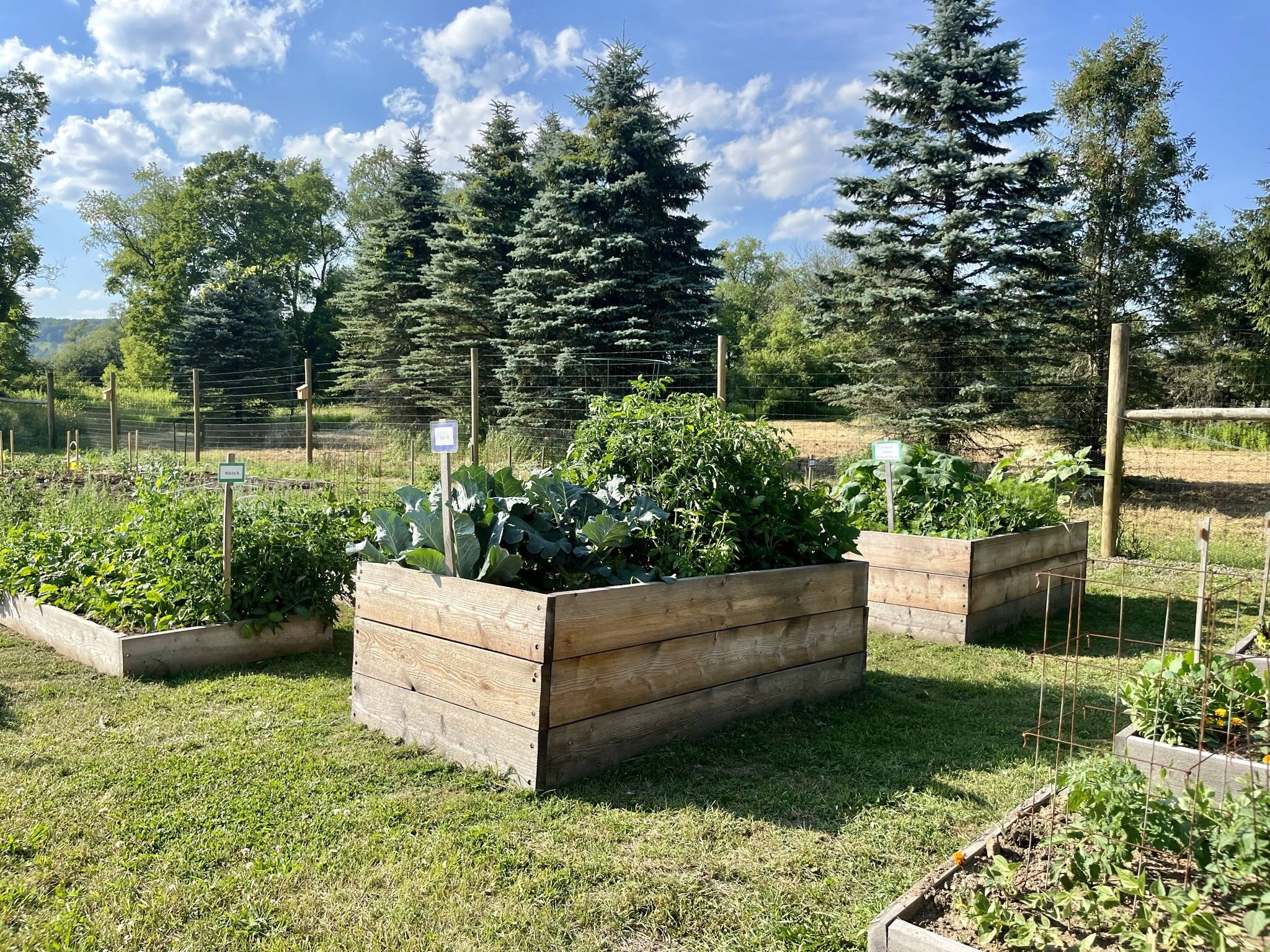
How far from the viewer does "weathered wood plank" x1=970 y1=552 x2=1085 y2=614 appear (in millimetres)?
5070

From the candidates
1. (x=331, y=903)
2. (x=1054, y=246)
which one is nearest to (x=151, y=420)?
(x=1054, y=246)

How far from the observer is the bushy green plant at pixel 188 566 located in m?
4.35

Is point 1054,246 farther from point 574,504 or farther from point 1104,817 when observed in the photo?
point 1104,817

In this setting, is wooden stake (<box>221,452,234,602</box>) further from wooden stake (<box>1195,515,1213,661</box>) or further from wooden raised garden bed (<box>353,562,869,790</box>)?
wooden stake (<box>1195,515,1213,661</box>)

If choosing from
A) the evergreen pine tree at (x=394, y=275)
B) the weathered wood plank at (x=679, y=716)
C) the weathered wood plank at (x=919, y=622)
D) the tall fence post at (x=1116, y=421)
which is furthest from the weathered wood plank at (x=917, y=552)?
the evergreen pine tree at (x=394, y=275)

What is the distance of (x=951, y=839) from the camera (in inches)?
98.0

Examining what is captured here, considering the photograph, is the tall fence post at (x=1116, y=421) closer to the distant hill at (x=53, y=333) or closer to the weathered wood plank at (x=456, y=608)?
the weathered wood plank at (x=456, y=608)

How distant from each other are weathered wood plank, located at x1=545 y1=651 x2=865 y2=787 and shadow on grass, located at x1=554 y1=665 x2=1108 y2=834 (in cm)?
4

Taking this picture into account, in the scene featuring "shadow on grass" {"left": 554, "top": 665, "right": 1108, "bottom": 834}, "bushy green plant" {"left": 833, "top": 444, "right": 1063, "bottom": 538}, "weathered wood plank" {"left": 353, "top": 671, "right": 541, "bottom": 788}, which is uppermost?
"bushy green plant" {"left": 833, "top": 444, "right": 1063, "bottom": 538}

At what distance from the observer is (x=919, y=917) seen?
6.30 feet

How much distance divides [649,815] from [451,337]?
1688 centimetres

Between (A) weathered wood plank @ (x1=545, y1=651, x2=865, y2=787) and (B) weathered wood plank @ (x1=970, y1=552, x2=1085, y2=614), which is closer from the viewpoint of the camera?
(A) weathered wood plank @ (x1=545, y1=651, x2=865, y2=787)

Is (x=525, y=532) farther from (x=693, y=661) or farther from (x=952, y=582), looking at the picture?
(x=952, y=582)

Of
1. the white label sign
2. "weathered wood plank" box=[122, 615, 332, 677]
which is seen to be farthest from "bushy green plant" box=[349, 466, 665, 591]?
the white label sign
